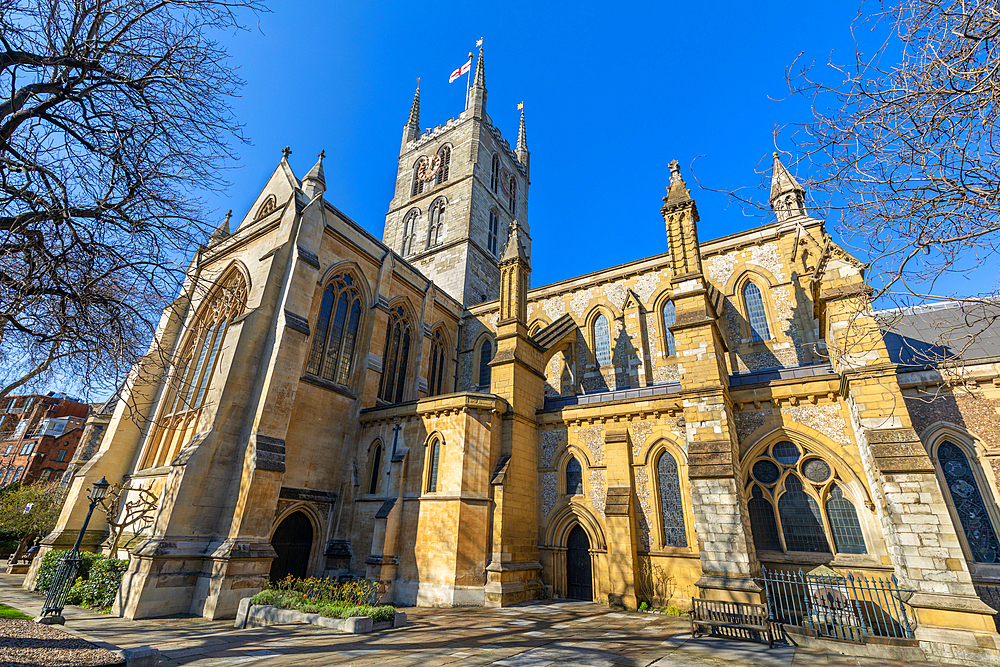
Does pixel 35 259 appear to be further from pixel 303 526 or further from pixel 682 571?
pixel 682 571

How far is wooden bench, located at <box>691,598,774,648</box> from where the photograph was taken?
329 inches

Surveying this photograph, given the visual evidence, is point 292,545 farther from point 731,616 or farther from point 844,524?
point 844,524

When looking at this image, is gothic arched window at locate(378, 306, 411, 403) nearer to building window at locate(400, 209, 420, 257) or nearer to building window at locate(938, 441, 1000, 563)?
building window at locate(400, 209, 420, 257)

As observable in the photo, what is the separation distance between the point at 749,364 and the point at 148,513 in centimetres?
2141

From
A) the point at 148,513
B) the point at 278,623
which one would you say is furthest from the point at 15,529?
the point at 278,623

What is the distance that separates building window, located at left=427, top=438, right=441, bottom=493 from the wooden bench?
26.1 ft

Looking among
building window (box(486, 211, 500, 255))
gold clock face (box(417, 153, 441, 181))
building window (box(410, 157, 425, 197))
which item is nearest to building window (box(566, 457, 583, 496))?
building window (box(486, 211, 500, 255))

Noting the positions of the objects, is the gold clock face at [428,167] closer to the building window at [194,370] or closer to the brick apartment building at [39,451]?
the building window at [194,370]

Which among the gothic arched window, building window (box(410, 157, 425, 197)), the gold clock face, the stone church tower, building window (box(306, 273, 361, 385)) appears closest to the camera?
building window (box(306, 273, 361, 385))

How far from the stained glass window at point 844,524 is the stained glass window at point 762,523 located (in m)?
1.21

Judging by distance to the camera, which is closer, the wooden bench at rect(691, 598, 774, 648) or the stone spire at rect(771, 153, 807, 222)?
the wooden bench at rect(691, 598, 774, 648)

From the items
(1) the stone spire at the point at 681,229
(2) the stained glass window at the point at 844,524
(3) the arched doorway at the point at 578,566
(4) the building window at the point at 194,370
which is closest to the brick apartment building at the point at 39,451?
(4) the building window at the point at 194,370

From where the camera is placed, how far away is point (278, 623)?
31.4 ft

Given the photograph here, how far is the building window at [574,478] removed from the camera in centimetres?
1425
